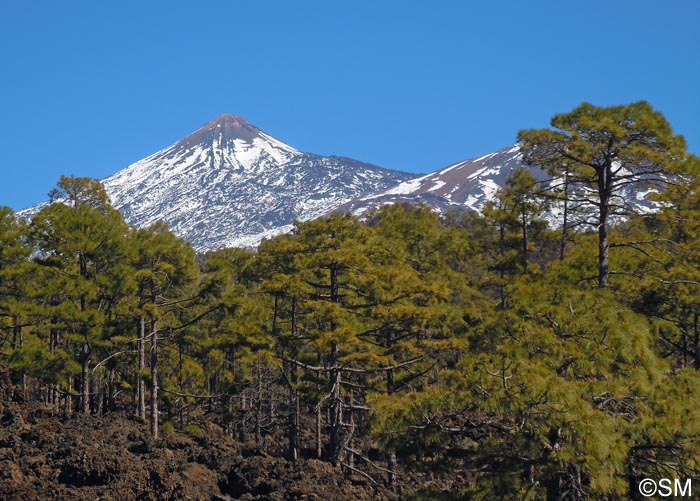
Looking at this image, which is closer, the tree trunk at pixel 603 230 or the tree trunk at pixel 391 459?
the tree trunk at pixel 603 230

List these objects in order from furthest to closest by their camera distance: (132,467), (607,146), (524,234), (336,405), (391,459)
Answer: (524,234) → (391,459) → (336,405) → (132,467) → (607,146)

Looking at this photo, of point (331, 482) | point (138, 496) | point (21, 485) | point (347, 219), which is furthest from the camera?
point (347, 219)

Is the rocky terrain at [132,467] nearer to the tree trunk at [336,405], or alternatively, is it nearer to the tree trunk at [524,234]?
the tree trunk at [336,405]

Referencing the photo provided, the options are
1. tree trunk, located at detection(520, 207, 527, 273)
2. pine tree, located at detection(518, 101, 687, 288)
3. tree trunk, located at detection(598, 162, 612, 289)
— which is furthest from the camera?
tree trunk, located at detection(520, 207, 527, 273)

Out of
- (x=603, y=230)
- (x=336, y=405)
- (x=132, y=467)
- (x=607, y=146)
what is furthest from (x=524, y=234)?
(x=132, y=467)

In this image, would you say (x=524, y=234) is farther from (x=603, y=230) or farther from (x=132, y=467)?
(x=132, y=467)

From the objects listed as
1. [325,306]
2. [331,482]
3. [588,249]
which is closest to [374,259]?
[325,306]

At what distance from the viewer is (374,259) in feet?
70.1

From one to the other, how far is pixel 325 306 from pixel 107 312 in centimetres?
731

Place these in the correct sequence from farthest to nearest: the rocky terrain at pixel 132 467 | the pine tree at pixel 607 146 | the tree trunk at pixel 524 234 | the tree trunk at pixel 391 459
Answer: the tree trunk at pixel 524 234, the tree trunk at pixel 391 459, the rocky terrain at pixel 132 467, the pine tree at pixel 607 146

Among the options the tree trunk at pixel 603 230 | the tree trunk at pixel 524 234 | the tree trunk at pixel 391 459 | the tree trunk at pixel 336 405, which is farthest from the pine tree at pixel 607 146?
the tree trunk at pixel 524 234

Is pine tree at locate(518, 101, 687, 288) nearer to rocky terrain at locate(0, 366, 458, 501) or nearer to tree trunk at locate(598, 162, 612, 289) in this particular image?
tree trunk at locate(598, 162, 612, 289)

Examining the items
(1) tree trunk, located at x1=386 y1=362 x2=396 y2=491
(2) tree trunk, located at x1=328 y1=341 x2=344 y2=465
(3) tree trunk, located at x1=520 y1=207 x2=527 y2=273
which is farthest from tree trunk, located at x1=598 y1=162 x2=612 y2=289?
(3) tree trunk, located at x1=520 y1=207 x2=527 y2=273

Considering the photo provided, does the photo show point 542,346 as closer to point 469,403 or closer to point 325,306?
point 469,403
